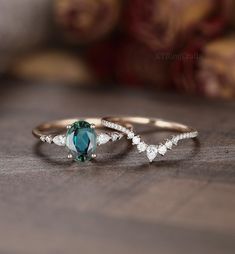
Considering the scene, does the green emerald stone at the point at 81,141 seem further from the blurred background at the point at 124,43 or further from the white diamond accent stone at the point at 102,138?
the blurred background at the point at 124,43

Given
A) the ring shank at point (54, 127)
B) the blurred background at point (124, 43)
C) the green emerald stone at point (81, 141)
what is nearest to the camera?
the green emerald stone at point (81, 141)

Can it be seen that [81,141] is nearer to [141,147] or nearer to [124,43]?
[141,147]

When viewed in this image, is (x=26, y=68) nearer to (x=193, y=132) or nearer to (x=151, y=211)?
(x=193, y=132)

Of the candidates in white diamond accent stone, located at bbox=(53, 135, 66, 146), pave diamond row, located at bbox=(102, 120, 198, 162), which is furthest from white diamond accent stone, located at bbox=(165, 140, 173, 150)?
white diamond accent stone, located at bbox=(53, 135, 66, 146)

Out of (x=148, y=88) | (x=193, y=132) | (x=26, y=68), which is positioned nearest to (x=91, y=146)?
(x=193, y=132)

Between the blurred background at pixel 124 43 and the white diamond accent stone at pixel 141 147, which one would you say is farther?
the blurred background at pixel 124 43

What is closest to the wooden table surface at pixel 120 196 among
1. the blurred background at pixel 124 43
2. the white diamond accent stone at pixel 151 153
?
the white diamond accent stone at pixel 151 153

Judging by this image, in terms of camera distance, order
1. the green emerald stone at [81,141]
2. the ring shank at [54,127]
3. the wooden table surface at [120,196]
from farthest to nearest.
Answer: the ring shank at [54,127], the green emerald stone at [81,141], the wooden table surface at [120,196]

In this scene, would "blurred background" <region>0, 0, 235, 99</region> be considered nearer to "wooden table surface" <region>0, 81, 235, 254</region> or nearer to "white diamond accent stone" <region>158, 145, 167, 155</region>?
"wooden table surface" <region>0, 81, 235, 254</region>
